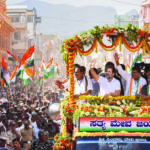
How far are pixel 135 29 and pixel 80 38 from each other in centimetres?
103

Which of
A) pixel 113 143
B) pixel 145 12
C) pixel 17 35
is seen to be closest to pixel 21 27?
pixel 17 35

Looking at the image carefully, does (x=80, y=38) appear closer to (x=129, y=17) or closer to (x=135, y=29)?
(x=135, y=29)

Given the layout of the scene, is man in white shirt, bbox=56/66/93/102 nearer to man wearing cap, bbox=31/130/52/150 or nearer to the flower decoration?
man wearing cap, bbox=31/130/52/150

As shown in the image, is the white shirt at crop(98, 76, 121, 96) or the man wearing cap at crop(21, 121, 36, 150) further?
the man wearing cap at crop(21, 121, 36, 150)

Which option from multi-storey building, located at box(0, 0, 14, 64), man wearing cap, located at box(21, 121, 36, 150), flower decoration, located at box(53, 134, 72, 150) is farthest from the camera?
multi-storey building, located at box(0, 0, 14, 64)

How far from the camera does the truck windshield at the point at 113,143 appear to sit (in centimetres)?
534

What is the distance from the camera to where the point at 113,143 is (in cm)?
537

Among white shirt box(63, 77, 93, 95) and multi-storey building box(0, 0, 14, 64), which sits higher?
multi-storey building box(0, 0, 14, 64)

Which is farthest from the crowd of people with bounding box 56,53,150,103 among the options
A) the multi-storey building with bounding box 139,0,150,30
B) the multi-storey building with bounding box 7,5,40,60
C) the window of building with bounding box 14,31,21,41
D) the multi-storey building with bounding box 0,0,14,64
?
the window of building with bounding box 14,31,21,41

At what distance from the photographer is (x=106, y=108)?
275 inches

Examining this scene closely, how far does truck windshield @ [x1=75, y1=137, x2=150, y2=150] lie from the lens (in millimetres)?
5336

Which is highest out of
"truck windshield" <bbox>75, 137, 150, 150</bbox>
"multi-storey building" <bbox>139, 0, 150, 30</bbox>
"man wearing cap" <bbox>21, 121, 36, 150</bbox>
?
"multi-storey building" <bbox>139, 0, 150, 30</bbox>

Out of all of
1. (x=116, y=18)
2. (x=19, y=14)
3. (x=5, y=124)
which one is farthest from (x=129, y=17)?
(x=5, y=124)

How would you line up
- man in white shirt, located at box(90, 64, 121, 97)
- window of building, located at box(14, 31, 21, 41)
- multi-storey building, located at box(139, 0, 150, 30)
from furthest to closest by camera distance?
window of building, located at box(14, 31, 21, 41)
multi-storey building, located at box(139, 0, 150, 30)
man in white shirt, located at box(90, 64, 121, 97)
